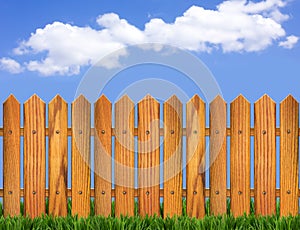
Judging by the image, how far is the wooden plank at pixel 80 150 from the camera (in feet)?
19.5

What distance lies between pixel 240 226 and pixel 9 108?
2910 millimetres

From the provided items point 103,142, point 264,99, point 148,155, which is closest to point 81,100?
point 103,142

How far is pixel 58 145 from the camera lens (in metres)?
5.98

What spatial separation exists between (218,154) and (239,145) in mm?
266

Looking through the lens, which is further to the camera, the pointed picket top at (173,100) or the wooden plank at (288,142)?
the wooden plank at (288,142)

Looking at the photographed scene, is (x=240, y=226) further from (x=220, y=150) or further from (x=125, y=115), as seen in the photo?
(x=125, y=115)

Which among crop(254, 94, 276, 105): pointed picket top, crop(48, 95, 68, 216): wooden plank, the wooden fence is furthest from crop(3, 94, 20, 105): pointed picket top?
crop(254, 94, 276, 105): pointed picket top

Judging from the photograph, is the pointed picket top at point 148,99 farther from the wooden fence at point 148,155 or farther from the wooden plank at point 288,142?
the wooden plank at point 288,142

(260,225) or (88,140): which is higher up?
(88,140)

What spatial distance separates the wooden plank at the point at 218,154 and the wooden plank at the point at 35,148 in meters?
1.92

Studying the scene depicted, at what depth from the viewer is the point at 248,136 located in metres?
6.04

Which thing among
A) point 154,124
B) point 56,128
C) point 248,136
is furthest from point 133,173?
point 248,136

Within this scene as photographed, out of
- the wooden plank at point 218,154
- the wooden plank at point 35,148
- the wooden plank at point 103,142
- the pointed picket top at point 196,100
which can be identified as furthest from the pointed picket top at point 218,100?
the wooden plank at point 35,148

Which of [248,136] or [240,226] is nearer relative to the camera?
[240,226]
